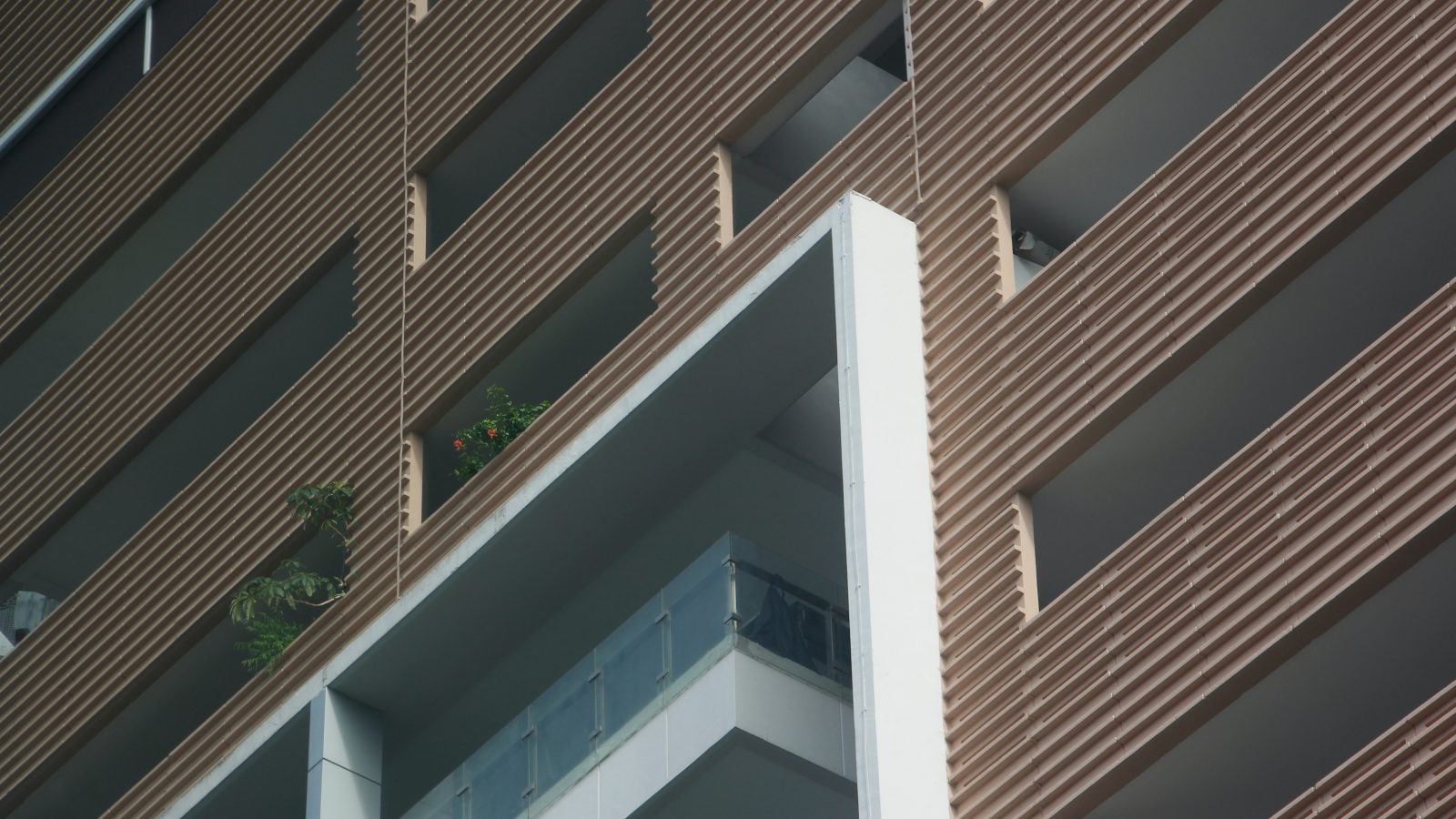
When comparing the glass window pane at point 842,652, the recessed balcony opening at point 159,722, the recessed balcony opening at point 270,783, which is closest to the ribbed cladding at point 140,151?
the recessed balcony opening at point 159,722

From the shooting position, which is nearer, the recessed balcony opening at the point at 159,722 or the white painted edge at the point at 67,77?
the recessed balcony opening at the point at 159,722

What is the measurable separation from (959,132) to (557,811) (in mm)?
6507

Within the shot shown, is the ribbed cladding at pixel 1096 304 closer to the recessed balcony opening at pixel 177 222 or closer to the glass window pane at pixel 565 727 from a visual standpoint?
the glass window pane at pixel 565 727

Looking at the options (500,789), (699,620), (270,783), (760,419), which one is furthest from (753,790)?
(270,783)

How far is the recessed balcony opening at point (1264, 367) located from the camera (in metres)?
17.9

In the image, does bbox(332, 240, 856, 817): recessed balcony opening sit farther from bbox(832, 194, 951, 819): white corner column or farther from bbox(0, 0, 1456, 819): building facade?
bbox(832, 194, 951, 819): white corner column

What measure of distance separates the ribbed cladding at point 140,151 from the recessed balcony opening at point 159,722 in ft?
22.0

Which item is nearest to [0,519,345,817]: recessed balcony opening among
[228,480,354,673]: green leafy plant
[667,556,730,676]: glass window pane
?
[228,480,354,673]: green leafy plant

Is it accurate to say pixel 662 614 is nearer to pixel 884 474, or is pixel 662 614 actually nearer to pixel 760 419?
pixel 884 474

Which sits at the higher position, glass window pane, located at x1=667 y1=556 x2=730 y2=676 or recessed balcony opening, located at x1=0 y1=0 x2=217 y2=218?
recessed balcony opening, located at x1=0 y1=0 x2=217 y2=218

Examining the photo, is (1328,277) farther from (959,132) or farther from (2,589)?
(2,589)

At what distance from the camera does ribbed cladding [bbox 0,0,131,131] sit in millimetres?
34500

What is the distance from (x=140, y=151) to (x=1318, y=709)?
19405 millimetres

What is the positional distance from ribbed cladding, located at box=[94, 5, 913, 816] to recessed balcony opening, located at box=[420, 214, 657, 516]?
0.19 metres
